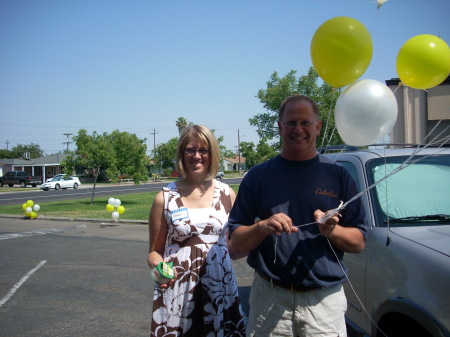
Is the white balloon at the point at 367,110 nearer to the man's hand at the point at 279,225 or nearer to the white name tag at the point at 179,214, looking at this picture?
the man's hand at the point at 279,225

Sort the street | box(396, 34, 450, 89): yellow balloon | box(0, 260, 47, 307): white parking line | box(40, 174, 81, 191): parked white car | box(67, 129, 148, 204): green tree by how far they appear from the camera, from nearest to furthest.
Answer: box(396, 34, 450, 89): yellow balloon < box(0, 260, 47, 307): white parking line < box(67, 129, 148, 204): green tree < the street < box(40, 174, 81, 191): parked white car

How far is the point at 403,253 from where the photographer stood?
2.39m

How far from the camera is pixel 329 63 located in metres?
2.48

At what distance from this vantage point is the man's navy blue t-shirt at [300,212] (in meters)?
2.10

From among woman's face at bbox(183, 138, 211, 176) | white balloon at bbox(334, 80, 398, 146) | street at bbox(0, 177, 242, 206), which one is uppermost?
white balloon at bbox(334, 80, 398, 146)

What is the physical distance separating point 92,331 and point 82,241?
18.6 feet

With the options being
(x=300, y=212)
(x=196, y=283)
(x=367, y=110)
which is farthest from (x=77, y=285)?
(x=367, y=110)

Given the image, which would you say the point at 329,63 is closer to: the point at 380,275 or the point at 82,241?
the point at 380,275

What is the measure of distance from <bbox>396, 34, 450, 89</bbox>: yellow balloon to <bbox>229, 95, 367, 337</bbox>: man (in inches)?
31.1

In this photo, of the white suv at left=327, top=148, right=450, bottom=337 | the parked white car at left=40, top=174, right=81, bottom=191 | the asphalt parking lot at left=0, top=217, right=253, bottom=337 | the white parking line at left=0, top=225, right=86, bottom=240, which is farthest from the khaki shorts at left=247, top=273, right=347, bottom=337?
the parked white car at left=40, top=174, right=81, bottom=191

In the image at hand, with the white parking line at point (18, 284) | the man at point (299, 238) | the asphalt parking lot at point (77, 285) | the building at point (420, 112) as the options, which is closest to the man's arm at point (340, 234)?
the man at point (299, 238)

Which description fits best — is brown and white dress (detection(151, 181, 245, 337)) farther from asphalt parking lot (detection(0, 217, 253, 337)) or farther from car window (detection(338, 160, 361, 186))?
asphalt parking lot (detection(0, 217, 253, 337))

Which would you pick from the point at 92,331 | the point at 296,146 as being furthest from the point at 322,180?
the point at 92,331

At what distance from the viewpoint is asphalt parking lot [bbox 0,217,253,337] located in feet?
14.4
